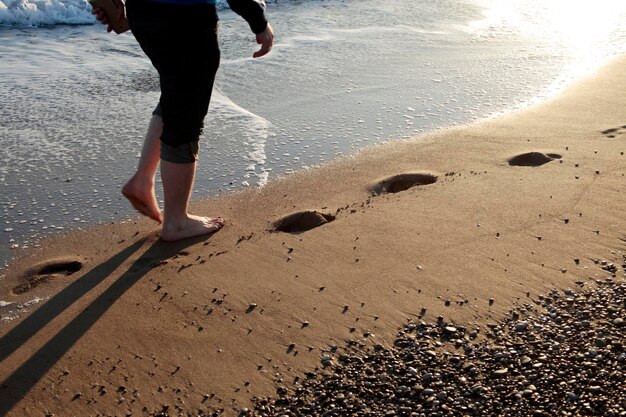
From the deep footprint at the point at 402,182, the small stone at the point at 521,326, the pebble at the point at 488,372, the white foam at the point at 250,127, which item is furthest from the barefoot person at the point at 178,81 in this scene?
the small stone at the point at 521,326

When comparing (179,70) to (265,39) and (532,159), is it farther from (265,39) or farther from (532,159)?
(532,159)

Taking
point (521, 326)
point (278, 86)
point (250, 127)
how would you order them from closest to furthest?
1. point (521, 326)
2. point (250, 127)
3. point (278, 86)

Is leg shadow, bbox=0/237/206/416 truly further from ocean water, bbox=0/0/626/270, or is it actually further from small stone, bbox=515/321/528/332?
small stone, bbox=515/321/528/332

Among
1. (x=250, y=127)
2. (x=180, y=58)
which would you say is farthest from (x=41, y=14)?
(x=180, y=58)

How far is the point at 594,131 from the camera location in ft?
14.8

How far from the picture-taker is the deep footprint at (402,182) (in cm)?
407

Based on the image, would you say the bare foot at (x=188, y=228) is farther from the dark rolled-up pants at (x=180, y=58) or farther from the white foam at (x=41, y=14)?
the white foam at (x=41, y=14)

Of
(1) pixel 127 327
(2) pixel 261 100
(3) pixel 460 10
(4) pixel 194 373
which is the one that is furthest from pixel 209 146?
(3) pixel 460 10

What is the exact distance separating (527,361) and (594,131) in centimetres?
249

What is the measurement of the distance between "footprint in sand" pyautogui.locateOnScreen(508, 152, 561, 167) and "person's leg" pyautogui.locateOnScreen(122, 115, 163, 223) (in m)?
1.93

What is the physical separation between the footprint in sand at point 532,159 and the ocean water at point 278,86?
791mm

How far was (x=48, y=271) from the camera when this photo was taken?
3.38 meters

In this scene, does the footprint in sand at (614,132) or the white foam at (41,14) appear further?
the white foam at (41,14)

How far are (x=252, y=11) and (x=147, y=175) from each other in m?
0.90
